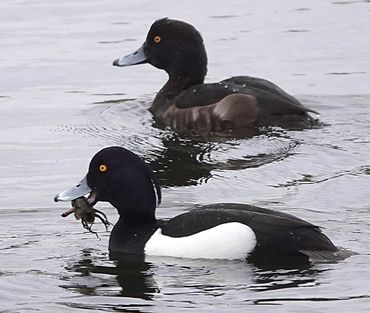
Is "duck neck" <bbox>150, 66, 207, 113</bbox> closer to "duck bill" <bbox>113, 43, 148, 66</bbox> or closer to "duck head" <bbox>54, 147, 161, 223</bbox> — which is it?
"duck bill" <bbox>113, 43, 148, 66</bbox>

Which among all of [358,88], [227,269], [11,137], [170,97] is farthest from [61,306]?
[358,88]

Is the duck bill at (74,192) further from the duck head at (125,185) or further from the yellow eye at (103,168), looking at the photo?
the yellow eye at (103,168)

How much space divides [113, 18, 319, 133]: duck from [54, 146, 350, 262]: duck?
393cm

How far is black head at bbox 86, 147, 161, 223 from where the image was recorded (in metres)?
9.41

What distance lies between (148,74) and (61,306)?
8505 mm

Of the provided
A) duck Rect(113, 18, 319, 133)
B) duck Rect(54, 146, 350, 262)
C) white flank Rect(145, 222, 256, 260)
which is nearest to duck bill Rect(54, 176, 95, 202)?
duck Rect(54, 146, 350, 262)

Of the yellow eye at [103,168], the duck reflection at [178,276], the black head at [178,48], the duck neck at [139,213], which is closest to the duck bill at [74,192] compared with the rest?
the yellow eye at [103,168]

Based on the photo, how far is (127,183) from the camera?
9.44 m

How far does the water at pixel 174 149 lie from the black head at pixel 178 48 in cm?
53

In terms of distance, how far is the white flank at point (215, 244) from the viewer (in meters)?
8.93

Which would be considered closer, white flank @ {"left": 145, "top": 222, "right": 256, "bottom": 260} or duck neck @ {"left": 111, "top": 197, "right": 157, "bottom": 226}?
white flank @ {"left": 145, "top": 222, "right": 256, "bottom": 260}

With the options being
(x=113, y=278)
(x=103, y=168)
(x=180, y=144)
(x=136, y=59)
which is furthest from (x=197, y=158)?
(x=113, y=278)

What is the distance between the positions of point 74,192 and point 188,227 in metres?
0.91

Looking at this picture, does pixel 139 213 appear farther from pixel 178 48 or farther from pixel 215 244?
pixel 178 48
